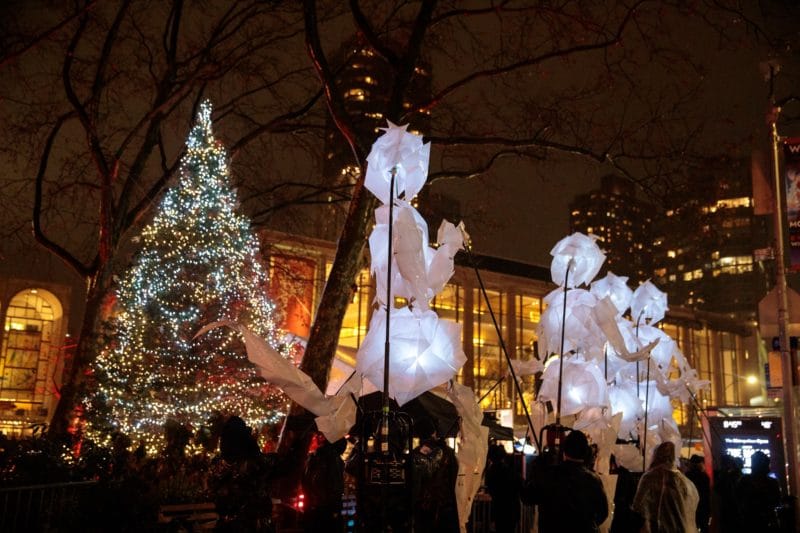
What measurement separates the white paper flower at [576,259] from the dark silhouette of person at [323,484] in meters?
3.68

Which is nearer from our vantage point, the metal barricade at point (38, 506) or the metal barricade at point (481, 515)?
the metal barricade at point (38, 506)

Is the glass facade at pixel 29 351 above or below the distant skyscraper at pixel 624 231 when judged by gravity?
below

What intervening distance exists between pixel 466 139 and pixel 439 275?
831 cm

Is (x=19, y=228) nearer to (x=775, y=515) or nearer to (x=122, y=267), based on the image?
(x=122, y=267)

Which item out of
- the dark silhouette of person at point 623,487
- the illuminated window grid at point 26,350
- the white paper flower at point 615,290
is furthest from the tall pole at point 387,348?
the illuminated window grid at point 26,350

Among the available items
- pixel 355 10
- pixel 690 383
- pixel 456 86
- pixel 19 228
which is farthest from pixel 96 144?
pixel 690 383

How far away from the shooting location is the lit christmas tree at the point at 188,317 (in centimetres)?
1469

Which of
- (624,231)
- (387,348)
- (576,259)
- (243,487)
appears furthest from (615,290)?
(624,231)

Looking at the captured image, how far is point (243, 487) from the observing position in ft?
17.4

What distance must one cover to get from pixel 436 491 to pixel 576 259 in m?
3.72

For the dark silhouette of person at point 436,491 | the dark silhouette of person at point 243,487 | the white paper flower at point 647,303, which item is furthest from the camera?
the white paper flower at point 647,303

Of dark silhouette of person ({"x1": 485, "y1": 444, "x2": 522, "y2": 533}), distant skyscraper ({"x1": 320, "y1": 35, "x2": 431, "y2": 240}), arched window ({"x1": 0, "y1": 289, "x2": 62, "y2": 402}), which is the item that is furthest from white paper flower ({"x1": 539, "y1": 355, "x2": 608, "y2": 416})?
arched window ({"x1": 0, "y1": 289, "x2": 62, "y2": 402})

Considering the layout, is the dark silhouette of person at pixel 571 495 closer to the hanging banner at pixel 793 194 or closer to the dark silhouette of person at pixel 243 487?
the dark silhouette of person at pixel 243 487

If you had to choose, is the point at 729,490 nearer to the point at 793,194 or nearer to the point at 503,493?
the point at 503,493
